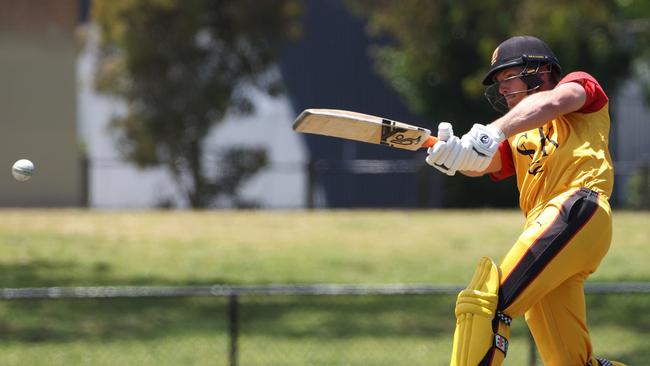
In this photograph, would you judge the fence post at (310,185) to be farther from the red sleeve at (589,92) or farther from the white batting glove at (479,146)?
the white batting glove at (479,146)

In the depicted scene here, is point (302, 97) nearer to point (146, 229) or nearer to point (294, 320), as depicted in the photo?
point (146, 229)

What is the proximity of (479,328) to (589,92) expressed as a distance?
1.17m

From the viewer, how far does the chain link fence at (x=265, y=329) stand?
10.1m

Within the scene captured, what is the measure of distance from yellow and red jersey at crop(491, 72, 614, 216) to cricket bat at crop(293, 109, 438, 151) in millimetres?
592

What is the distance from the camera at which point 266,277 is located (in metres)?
13.5

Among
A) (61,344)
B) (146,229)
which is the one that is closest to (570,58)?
(146,229)

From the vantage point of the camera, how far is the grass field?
34.6ft

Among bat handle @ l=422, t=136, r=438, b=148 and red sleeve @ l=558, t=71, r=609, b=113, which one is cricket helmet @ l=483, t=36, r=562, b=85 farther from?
bat handle @ l=422, t=136, r=438, b=148

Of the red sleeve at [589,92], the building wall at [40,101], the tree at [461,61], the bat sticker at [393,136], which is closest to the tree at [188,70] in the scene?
the tree at [461,61]

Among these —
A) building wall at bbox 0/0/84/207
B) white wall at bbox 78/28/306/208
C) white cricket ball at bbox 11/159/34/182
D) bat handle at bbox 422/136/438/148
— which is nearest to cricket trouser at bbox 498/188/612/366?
bat handle at bbox 422/136/438/148

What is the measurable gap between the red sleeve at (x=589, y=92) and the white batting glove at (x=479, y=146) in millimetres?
523

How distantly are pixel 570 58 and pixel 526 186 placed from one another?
742 inches

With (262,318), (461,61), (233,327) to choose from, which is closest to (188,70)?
(461,61)

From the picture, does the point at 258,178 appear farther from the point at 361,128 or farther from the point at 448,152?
the point at 448,152
